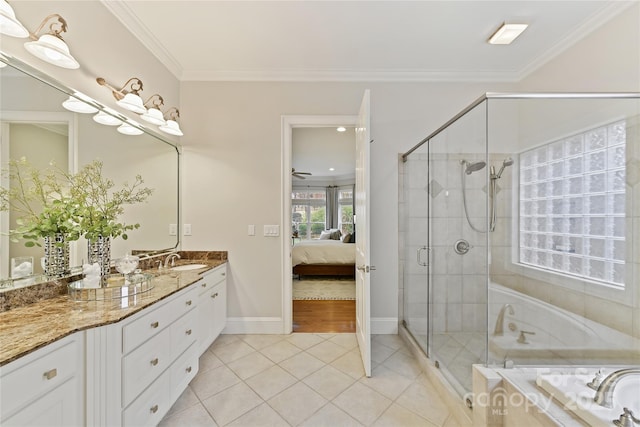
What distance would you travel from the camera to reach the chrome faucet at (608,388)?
1.01 m

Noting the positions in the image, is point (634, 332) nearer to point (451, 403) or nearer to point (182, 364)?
point (451, 403)

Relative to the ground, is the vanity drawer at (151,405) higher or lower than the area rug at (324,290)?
higher

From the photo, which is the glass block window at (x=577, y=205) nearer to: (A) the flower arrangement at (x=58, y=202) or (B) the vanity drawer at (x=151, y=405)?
(B) the vanity drawer at (x=151, y=405)

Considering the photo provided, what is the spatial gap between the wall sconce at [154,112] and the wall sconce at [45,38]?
67 cm

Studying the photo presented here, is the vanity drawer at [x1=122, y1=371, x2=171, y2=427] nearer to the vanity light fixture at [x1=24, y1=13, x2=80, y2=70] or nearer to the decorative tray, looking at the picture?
the decorative tray

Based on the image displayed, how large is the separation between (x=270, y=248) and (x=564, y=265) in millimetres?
2718

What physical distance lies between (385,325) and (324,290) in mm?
1562

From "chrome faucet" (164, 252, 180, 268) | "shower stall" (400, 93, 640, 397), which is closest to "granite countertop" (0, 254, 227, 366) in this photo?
"chrome faucet" (164, 252, 180, 268)

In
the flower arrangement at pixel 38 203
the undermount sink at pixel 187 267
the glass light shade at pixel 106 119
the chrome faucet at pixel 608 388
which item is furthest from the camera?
the undermount sink at pixel 187 267

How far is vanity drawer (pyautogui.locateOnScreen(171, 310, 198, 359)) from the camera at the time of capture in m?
1.54

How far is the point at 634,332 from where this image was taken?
5.51ft

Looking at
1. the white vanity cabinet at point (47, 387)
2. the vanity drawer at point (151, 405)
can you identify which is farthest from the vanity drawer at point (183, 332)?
the white vanity cabinet at point (47, 387)

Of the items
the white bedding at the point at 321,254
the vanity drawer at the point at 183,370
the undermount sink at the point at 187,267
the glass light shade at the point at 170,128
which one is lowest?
the vanity drawer at the point at 183,370

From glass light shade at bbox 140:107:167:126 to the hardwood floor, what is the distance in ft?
8.13
